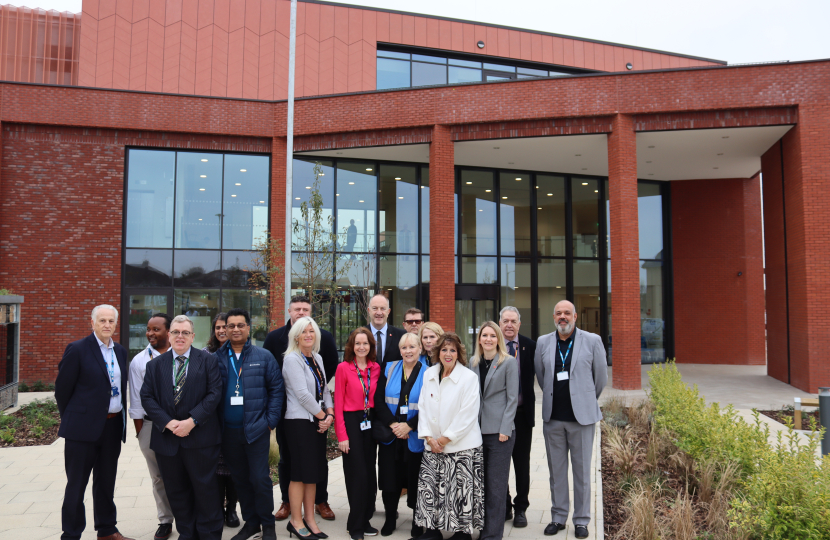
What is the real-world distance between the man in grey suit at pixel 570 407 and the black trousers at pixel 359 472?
161 centimetres

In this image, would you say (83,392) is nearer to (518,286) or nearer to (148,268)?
(148,268)

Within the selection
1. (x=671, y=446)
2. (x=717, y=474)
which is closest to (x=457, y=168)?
(x=671, y=446)

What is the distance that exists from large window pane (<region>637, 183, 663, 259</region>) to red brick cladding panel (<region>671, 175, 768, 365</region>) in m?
0.64

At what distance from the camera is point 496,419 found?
493 cm

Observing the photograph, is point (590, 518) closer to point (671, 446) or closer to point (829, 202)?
point (671, 446)

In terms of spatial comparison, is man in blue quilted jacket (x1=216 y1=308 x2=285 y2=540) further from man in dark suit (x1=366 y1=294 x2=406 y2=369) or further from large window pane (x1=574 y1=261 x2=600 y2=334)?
large window pane (x1=574 y1=261 x2=600 y2=334)

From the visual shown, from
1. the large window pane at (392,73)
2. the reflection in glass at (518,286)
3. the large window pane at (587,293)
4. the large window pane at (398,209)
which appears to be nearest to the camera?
the large window pane at (398,209)

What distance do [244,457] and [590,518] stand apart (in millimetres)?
3214

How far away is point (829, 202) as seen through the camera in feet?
43.9

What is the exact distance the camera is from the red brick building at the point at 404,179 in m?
14.2

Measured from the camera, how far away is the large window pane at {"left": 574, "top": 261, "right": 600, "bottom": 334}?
65.6 feet

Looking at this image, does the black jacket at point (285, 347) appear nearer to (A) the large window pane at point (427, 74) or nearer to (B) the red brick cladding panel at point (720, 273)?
(A) the large window pane at point (427, 74)

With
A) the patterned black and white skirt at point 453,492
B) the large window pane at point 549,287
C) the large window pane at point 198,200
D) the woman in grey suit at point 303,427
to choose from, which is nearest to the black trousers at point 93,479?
the woman in grey suit at point 303,427

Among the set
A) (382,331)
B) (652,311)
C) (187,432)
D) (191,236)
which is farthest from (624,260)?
(187,432)
